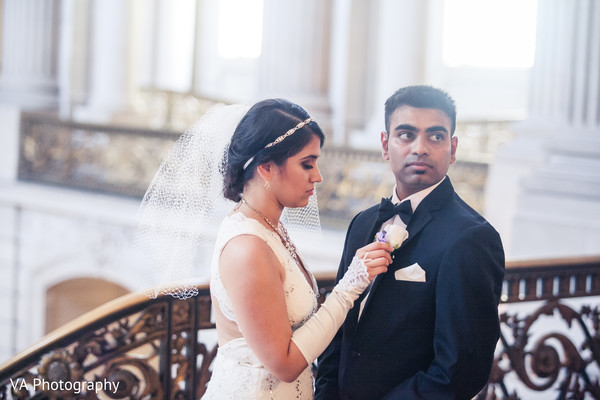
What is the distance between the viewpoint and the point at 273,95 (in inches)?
281

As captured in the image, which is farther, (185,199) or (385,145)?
(185,199)

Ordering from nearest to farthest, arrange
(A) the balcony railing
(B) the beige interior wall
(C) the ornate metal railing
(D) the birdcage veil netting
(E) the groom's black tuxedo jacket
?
(E) the groom's black tuxedo jacket → (D) the birdcage veil netting → (C) the ornate metal railing → (A) the balcony railing → (B) the beige interior wall

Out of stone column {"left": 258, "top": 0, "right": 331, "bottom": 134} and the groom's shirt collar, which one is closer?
the groom's shirt collar

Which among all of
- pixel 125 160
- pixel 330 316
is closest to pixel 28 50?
pixel 125 160

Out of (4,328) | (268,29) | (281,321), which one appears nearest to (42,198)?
(4,328)

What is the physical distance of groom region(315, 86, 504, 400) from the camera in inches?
78.4

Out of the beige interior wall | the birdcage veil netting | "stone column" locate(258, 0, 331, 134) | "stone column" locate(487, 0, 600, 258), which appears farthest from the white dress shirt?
the beige interior wall

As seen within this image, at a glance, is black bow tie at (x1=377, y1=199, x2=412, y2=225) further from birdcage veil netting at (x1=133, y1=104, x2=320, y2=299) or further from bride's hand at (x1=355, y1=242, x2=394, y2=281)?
birdcage veil netting at (x1=133, y1=104, x2=320, y2=299)

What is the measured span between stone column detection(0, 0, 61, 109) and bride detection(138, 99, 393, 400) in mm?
10549

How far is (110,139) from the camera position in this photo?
11.0 m

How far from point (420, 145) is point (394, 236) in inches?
10.9

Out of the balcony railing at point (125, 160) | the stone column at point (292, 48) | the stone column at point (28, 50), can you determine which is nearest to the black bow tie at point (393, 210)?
the balcony railing at point (125, 160)

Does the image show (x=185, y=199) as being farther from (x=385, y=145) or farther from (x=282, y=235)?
(x=385, y=145)

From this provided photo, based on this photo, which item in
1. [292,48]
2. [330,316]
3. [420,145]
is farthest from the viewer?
[292,48]
